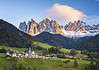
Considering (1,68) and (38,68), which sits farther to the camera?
(38,68)

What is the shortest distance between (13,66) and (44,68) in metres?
22.7

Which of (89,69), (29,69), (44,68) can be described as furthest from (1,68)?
(89,69)

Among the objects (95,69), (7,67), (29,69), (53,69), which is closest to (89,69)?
(95,69)

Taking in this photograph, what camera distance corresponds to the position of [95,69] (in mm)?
188000

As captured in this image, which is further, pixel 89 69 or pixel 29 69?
pixel 89 69

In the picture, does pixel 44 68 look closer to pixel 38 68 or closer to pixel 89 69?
pixel 38 68

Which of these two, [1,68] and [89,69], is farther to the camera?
[89,69]

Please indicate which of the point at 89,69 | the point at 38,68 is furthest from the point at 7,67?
the point at 89,69

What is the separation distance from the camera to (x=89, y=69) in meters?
198

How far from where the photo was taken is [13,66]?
7475 inches

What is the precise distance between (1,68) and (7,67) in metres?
4.68

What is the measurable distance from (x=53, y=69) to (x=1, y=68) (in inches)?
1478

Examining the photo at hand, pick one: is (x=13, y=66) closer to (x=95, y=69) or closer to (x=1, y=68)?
(x=1, y=68)

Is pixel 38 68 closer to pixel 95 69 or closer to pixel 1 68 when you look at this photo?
pixel 1 68
